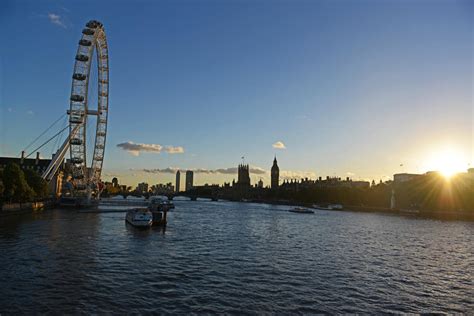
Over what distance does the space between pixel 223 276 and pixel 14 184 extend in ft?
173

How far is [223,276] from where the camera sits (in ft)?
79.7

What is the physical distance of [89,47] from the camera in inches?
3386

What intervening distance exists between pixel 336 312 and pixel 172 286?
850 centimetres

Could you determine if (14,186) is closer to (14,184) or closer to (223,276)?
(14,184)

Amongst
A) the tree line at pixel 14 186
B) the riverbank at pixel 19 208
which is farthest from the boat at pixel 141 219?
the tree line at pixel 14 186

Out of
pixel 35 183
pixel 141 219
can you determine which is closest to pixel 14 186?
pixel 35 183

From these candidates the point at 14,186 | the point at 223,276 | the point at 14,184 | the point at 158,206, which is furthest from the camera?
the point at 158,206

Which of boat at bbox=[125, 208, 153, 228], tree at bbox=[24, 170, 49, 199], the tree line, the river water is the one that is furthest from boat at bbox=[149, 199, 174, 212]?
the river water

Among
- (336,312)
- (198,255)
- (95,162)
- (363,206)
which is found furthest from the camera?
(363,206)

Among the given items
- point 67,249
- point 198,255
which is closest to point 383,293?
point 198,255

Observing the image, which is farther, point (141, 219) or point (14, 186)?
point (14, 186)

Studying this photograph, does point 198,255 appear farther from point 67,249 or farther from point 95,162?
point 95,162

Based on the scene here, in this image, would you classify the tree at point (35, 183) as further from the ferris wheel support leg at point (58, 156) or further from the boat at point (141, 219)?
the boat at point (141, 219)

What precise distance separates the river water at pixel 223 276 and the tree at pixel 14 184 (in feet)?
81.0
